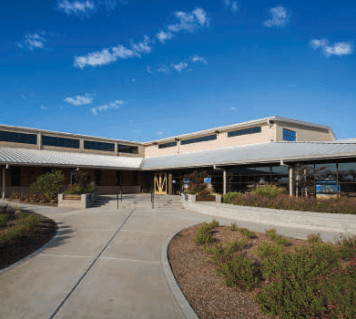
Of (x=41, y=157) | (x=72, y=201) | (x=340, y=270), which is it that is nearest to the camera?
(x=340, y=270)

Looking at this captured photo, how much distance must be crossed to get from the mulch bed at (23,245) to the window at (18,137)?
17.9 meters

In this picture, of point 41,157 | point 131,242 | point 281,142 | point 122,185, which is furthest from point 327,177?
point 41,157

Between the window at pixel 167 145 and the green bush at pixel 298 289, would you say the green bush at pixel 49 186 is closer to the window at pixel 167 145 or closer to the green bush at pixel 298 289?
the window at pixel 167 145

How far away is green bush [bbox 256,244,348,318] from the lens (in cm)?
384

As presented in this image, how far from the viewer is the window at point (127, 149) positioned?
107 feet

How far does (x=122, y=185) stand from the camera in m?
29.4

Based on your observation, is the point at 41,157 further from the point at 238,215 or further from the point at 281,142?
the point at 281,142

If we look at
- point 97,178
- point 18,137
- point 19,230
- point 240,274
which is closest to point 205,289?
point 240,274

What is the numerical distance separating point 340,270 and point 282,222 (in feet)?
23.3

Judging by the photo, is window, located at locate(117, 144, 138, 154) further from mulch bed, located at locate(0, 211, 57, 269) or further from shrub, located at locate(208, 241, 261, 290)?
shrub, located at locate(208, 241, 261, 290)

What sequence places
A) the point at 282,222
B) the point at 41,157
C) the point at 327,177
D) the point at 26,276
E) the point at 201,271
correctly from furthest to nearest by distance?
1. the point at 41,157
2. the point at 327,177
3. the point at 282,222
4. the point at 201,271
5. the point at 26,276

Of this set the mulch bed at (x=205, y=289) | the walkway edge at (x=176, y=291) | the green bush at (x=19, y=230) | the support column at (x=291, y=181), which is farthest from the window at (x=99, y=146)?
the walkway edge at (x=176, y=291)

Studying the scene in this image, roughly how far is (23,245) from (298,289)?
785cm

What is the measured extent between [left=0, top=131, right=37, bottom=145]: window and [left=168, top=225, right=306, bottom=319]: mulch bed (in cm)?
2377
